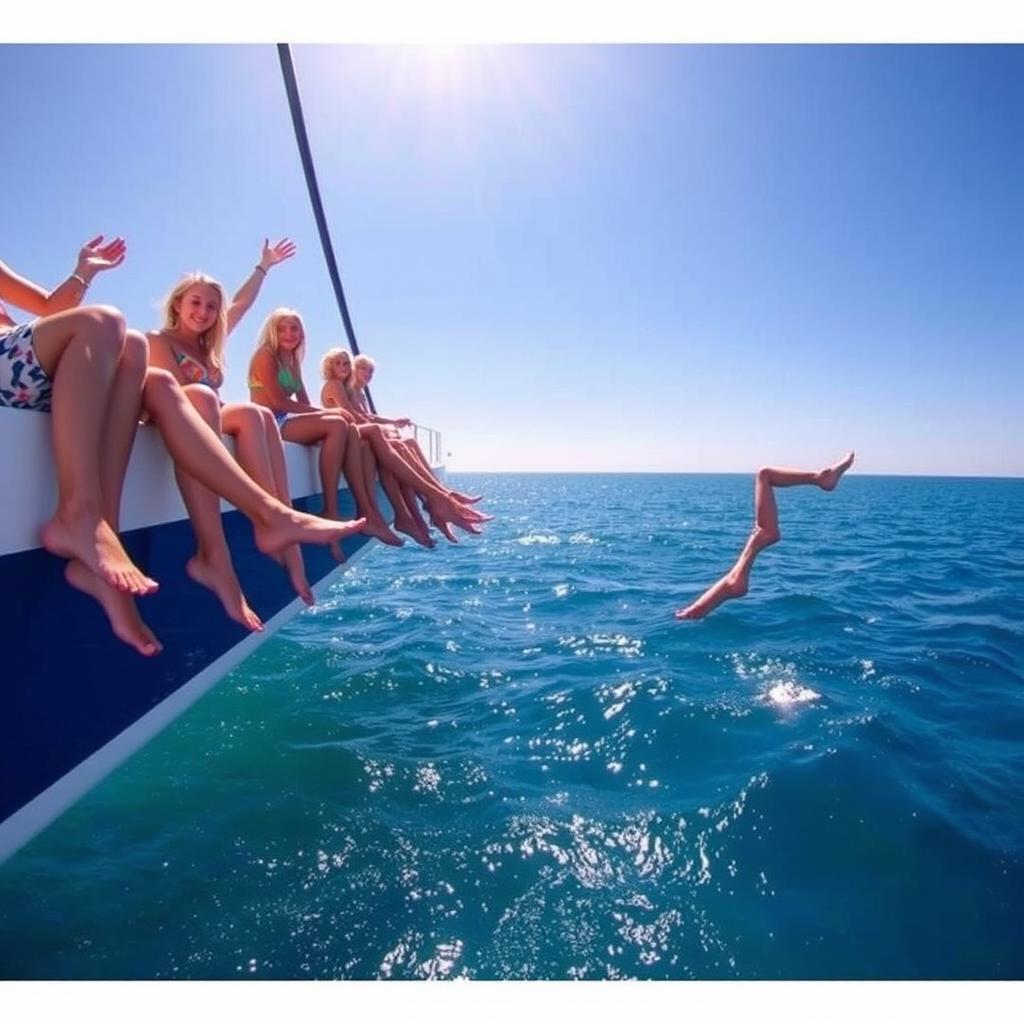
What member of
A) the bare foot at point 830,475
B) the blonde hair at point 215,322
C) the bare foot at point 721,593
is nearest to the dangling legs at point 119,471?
the blonde hair at point 215,322

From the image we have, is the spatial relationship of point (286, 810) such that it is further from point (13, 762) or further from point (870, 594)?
point (870, 594)

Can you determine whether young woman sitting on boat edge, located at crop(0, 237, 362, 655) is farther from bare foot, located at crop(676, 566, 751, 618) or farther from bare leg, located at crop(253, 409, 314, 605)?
bare foot, located at crop(676, 566, 751, 618)

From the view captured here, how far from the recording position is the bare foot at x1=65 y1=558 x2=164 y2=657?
5.58 ft

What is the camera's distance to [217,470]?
2049 mm

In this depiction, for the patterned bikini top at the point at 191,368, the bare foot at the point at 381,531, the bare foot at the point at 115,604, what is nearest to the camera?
the bare foot at the point at 115,604

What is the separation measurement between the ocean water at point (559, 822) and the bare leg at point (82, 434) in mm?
1818

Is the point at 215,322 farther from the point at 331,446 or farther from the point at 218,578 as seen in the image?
the point at 218,578

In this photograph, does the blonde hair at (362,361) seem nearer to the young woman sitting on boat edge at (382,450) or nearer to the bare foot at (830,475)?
the young woman sitting on boat edge at (382,450)

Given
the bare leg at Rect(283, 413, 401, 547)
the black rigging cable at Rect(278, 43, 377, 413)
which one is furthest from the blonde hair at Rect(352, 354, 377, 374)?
the bare leg at Rect(283, 413, 401, 547)

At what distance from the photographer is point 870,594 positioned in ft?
29.7

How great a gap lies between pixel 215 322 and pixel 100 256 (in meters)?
0.53

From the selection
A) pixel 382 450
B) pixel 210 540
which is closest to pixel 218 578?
pixel 210 540

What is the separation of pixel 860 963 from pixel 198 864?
3044 millimetres

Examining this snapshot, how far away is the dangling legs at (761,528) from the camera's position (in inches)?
141
